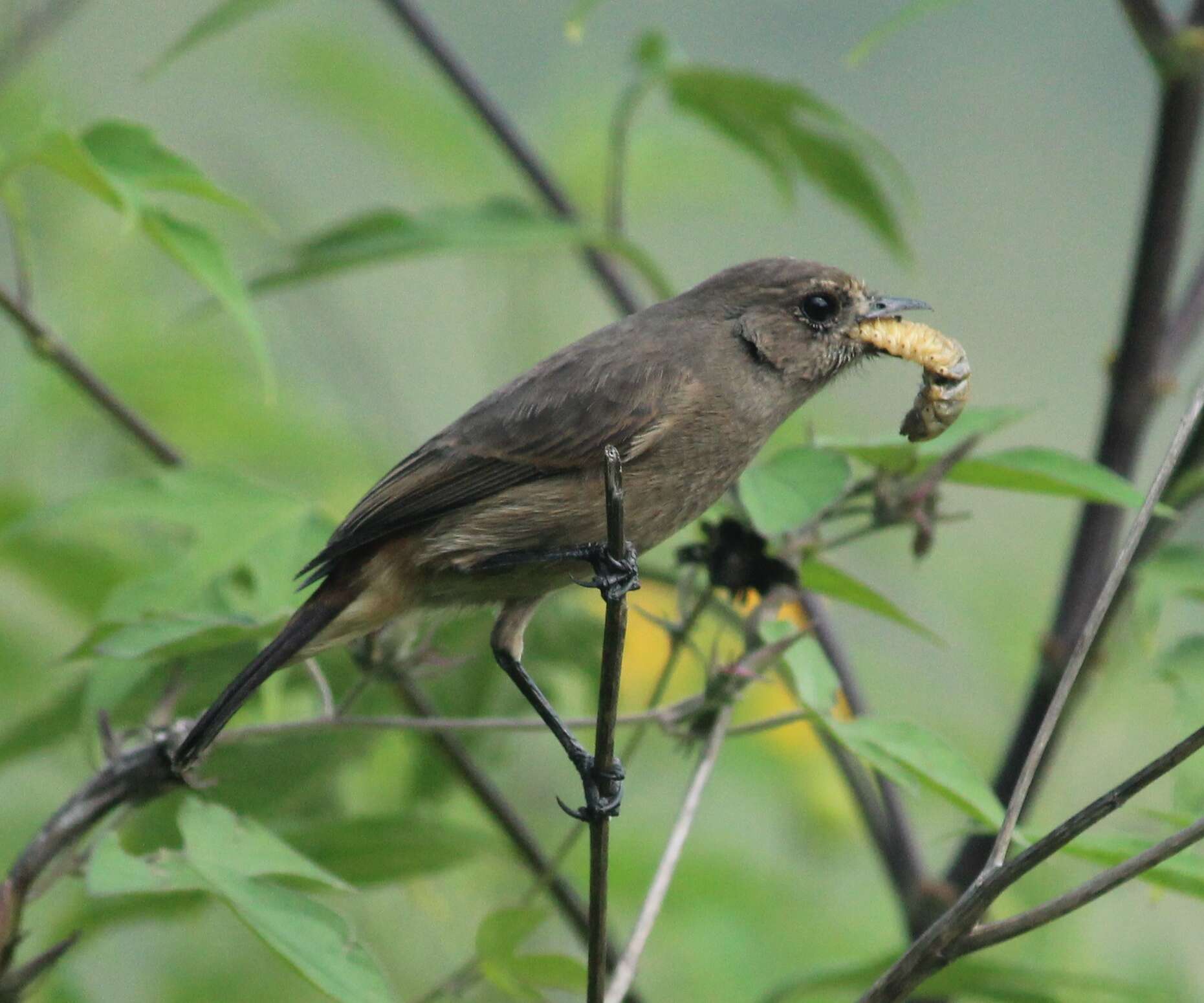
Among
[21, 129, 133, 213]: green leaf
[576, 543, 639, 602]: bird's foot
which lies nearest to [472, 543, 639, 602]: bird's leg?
[576, 543, 639, 602]: bird's foot

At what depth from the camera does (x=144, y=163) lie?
111 inches

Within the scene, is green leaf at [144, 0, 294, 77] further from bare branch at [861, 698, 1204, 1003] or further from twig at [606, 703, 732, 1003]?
bare branch at [861, 698, 1204, 1003]

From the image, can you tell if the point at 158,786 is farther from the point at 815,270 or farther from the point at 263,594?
the point at 815,270

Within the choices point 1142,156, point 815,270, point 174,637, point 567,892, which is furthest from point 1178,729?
point 1142,156

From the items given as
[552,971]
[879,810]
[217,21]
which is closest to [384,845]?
[552,971]

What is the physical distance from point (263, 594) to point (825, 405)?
267 cm

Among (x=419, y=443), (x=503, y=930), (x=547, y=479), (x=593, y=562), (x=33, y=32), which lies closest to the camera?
(x=503, y=930)

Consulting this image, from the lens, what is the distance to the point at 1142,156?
9.25m

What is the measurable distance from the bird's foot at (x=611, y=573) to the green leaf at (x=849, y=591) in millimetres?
320

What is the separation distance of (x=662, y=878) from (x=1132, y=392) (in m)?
1.64

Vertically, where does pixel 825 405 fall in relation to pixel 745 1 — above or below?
below

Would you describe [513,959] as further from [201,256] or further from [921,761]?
[201,256]

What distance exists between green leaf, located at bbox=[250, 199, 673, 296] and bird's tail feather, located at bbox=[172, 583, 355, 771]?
2.65 ft

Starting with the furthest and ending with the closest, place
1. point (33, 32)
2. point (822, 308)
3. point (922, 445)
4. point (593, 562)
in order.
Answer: point (33, 32)
point (822, 308)
point (593, 562)
point (922, 445)
